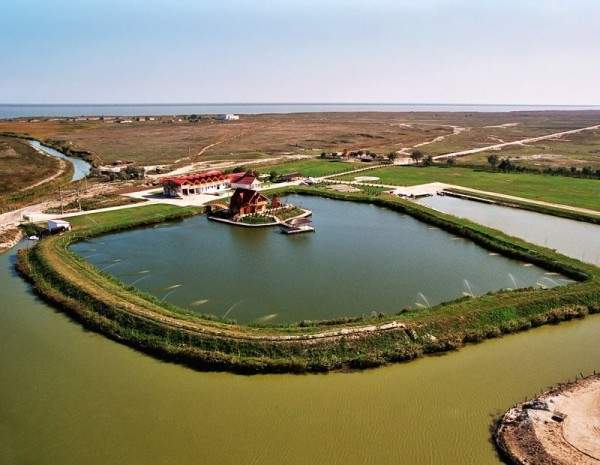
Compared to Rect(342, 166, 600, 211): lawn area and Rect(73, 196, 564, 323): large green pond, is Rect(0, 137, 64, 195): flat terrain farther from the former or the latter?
Rect(342, 166, 600, 211): lawn area

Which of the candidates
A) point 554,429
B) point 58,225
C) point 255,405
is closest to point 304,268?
point 255,405

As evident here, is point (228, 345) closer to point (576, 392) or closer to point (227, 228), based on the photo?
point (576, 392)

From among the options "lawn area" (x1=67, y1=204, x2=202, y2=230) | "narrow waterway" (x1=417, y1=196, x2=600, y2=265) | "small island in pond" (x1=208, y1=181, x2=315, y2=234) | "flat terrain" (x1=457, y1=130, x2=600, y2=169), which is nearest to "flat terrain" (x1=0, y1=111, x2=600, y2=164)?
"flat terrain" (x1=457, y1=130, x2=600, y2=169)

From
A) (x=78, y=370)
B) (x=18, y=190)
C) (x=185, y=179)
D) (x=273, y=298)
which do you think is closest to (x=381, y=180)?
(x=185, y=179)

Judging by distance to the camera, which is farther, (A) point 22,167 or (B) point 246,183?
(A) point 22,167

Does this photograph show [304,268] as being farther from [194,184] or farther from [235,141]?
[235,141]

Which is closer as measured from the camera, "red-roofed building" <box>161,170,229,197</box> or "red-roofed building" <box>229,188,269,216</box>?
"red-roofed building" <box>229,188,269,216</box>

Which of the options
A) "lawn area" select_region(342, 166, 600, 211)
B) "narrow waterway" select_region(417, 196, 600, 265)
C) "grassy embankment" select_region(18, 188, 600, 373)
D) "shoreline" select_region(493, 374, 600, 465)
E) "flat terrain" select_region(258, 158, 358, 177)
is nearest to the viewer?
"shoreline" select_region(493, 374, 600, 465)
